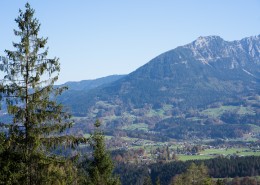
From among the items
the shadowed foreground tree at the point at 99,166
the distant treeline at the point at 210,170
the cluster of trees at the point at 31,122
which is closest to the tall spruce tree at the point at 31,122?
the cluster of trees at the point at 31,122

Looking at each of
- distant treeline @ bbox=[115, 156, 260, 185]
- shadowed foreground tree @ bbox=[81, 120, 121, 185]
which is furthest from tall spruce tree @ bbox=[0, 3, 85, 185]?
distant treeline @ bbox=[115, 156, 260, 185]

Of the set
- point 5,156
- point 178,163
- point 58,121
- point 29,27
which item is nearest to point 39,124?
point 58,121

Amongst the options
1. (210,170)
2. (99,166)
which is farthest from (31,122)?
(210,170)

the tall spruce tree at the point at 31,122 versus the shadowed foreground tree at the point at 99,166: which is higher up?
the tall spruce tree at the point at 31,122

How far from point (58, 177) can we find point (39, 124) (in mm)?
3533

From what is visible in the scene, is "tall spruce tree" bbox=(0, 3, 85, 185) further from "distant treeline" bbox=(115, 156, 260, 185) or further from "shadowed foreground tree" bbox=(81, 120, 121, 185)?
"distant treeline" bbox=(115, 156, 260, 185)

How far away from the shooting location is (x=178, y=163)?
197 m

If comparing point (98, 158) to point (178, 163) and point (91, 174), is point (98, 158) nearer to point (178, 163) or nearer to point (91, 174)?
point (91, 174)

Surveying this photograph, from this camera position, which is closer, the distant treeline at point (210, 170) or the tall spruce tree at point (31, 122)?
the tall spruce tree at point (31, 122)

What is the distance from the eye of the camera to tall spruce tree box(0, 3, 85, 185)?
24.2 m

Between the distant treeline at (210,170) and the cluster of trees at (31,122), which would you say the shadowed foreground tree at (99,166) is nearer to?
the cluster of trees at (31,122)

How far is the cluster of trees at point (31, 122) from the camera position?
2417 cm

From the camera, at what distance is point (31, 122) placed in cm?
2434

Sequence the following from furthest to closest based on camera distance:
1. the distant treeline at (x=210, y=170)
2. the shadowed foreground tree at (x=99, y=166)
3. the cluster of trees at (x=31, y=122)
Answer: the distant treeline at (x=210, y=170)
the shadowed foreground tree at (x=99, y=166)
the cluster of trees at (x=31, y=122)
